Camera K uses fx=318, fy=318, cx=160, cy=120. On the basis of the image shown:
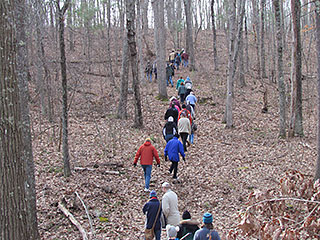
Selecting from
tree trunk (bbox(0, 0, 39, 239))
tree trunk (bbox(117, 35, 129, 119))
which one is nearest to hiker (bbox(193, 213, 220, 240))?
tree trunk (bbox(0, 0, 39, 239))

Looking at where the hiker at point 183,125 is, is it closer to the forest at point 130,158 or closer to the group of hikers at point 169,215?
the group of hikers at point 169,215

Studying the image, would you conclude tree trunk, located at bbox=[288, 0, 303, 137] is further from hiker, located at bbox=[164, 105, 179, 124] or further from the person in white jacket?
the person in white jacket

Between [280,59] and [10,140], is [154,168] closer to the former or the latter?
[280,59]

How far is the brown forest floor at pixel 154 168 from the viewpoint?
7.96 m

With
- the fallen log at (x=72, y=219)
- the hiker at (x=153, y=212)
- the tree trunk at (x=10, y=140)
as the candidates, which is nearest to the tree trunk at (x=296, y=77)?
the hiker at (x=153, y=212)

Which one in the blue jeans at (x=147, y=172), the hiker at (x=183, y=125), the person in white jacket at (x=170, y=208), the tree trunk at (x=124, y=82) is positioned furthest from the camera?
the tree trunk at (x=124, y=82)

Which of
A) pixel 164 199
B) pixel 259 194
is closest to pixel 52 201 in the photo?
pixel 164 199

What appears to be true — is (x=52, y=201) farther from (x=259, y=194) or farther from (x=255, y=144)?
(x=255, y=144)

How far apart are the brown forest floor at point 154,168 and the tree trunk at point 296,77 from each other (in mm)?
667

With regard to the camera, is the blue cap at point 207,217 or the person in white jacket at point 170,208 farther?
the person in white jacket at point 170,208

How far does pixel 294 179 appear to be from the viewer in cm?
516

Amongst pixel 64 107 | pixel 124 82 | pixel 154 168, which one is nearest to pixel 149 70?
pixel 124 82

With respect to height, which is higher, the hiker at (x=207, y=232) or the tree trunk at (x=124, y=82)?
the tree trunk at (x=124, y=82)

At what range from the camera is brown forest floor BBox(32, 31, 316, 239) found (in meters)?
7.96
